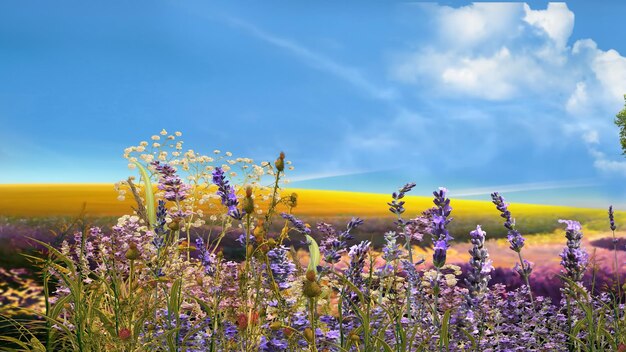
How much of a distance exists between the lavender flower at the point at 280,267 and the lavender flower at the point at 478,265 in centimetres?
93

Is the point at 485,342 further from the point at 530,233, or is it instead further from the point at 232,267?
the point at 530,233

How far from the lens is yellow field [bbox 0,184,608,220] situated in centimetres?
1308

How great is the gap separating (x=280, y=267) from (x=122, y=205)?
11.3 meters

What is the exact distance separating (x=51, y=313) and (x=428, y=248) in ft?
21.4

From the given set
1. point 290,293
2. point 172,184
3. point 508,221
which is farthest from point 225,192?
point 508,221

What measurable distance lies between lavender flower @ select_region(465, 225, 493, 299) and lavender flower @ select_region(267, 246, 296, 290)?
93 centimetres

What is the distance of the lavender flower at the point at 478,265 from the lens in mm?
3217

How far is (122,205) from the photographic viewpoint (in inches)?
538

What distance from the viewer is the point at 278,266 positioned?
3117mm

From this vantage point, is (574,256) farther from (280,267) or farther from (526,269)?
(280,267)

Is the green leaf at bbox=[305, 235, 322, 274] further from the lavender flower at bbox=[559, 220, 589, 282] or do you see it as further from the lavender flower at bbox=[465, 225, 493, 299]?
the lavender flower at bbox=[559, 220, 589, 282]

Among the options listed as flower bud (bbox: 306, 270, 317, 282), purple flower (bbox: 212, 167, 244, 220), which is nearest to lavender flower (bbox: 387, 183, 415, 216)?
purple flower (bbox: 212, 167, 244, 220)

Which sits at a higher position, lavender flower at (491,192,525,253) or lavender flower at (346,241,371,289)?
lavender flower at (491,192,525,253)

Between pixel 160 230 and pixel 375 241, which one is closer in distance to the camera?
pixel 160 230
